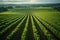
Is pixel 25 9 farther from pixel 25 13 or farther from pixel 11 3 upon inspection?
pixel 11 3

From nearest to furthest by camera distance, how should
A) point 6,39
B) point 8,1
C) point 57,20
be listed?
point 6,39, point 57,20, point 8,1

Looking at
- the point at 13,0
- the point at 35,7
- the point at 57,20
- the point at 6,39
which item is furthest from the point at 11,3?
the point at 6,39

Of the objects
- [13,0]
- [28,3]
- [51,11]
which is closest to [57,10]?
[51,11]

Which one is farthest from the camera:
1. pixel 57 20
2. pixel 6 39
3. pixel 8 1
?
pixel 8 1

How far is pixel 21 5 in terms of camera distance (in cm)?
1383

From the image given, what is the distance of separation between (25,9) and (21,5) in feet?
2.10

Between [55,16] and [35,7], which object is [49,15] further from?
[35,7]

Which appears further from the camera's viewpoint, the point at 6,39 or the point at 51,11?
the point at 51,11

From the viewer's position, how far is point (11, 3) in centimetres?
1415

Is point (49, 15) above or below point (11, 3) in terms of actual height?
below

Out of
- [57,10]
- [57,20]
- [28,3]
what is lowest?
[57,20]

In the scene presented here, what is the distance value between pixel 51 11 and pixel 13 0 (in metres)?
4.40

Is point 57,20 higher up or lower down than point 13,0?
lower down

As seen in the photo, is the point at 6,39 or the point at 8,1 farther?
the point at 8,1
